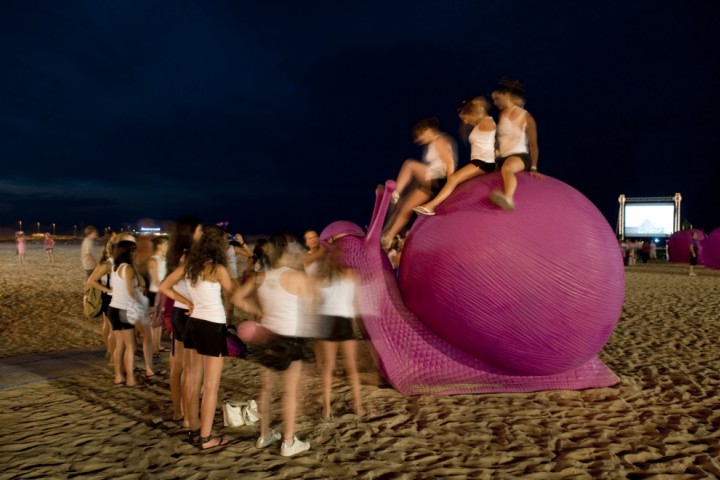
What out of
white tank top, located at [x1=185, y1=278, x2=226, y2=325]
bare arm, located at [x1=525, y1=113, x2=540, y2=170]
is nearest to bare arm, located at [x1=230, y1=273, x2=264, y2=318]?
white tank top, located at [x1=185, y1=278, x2=226, y2=325]

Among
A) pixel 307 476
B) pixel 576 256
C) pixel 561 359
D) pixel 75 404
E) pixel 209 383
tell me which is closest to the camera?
pixel 307 476

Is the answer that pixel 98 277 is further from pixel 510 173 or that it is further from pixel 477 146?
pixel 510 173

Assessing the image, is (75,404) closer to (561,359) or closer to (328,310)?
(328,310)

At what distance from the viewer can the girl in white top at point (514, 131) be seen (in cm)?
519

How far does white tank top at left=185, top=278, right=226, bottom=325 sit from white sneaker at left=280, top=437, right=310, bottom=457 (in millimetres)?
1108

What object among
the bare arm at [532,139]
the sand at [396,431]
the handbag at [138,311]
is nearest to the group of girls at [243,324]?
the sand at [396,431]

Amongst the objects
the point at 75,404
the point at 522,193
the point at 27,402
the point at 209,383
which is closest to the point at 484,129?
the point at 522,193

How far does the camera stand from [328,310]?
15.9 feet

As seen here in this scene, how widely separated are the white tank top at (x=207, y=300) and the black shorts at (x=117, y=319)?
215 cm

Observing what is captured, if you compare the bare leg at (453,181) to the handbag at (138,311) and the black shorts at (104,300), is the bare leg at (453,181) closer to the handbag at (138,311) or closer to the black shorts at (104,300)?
the handbag at (138,311)

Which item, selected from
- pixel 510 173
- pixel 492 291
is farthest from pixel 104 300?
pixel 510 173

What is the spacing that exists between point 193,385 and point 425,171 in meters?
3.13

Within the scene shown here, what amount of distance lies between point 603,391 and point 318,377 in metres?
3.30

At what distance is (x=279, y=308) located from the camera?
404 centimetres
